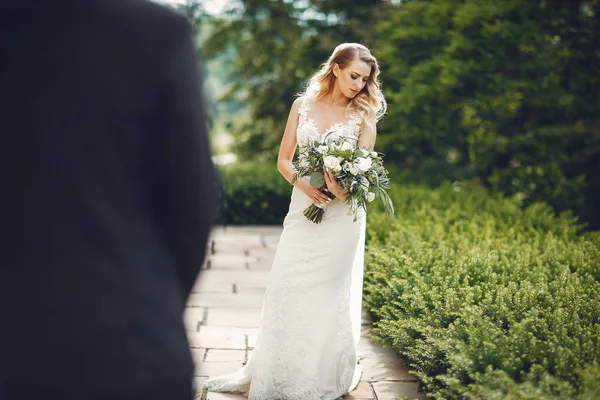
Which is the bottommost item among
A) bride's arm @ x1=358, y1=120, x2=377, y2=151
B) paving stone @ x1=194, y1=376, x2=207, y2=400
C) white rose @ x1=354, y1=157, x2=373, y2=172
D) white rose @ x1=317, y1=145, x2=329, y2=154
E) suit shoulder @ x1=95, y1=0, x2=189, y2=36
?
paving stone @ x1=194, y1=376, x2=207, y2=400

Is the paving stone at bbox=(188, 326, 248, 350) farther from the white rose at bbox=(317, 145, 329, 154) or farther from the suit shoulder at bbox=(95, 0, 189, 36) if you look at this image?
the suit shoulder at bbox=(95, 0, 189, 36)

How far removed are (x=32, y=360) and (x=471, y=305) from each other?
3407 mm

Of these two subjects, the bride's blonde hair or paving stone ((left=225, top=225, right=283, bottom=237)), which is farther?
paving stone ((left=225, top=225, right=283, bottom=237))

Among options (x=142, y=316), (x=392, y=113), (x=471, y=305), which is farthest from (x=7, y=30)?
(x=392, y=113)

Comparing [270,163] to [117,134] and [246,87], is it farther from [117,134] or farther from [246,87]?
[117,134]

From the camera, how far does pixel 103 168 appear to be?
1.43m

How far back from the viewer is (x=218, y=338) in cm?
554

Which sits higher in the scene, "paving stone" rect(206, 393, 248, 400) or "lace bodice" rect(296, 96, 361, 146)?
"lace bodice" rect(296, 96, 361, 146)

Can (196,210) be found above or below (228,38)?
below

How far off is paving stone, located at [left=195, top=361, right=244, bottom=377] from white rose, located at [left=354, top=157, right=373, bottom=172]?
1805 millimetres

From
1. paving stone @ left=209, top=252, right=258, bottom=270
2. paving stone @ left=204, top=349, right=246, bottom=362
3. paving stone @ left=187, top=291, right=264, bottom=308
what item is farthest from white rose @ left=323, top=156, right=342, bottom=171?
paving stone @ left=209, top=252, right=258, bottom=270

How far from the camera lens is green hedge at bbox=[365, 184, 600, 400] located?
133 inches

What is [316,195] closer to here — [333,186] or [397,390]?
[333,186]

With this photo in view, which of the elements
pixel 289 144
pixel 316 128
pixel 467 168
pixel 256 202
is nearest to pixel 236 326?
pixel 289 144
